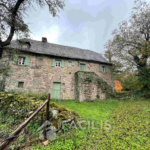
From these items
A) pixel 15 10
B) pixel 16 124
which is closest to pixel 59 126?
pixel 16 124

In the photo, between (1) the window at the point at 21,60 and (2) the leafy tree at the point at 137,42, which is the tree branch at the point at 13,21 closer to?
(1) the window at the point at 21,60

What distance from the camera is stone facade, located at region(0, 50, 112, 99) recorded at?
8.89 metres

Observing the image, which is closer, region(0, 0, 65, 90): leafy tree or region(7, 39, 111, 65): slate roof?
region(0, 0, 65, 90): leafy tree

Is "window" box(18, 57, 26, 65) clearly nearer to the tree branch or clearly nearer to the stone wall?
the tree branch

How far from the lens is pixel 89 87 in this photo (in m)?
9.48

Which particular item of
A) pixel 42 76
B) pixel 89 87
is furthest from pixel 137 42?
pixel 42 76

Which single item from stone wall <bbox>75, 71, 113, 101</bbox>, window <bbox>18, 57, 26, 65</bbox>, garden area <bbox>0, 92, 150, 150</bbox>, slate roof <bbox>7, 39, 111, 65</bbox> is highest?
slate roof <bbox>7, 39, 111, 65</bbox>

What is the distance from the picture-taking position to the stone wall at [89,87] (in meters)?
9.19

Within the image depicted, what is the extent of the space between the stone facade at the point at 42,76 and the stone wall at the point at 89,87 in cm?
26

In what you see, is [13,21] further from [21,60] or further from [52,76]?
[52,76]

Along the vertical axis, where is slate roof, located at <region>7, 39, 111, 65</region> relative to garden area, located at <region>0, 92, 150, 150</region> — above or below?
above

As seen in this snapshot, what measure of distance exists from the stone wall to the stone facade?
0.86 feet

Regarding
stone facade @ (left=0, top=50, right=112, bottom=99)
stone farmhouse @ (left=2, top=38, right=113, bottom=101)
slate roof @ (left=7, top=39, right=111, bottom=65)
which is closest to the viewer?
stone facade @ (left=0, top=50, right=112, bottom=99)

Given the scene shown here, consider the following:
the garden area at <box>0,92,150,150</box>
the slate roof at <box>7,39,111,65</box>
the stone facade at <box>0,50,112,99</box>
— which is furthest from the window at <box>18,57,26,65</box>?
the garden area at <box>0,92,150,150</box>
